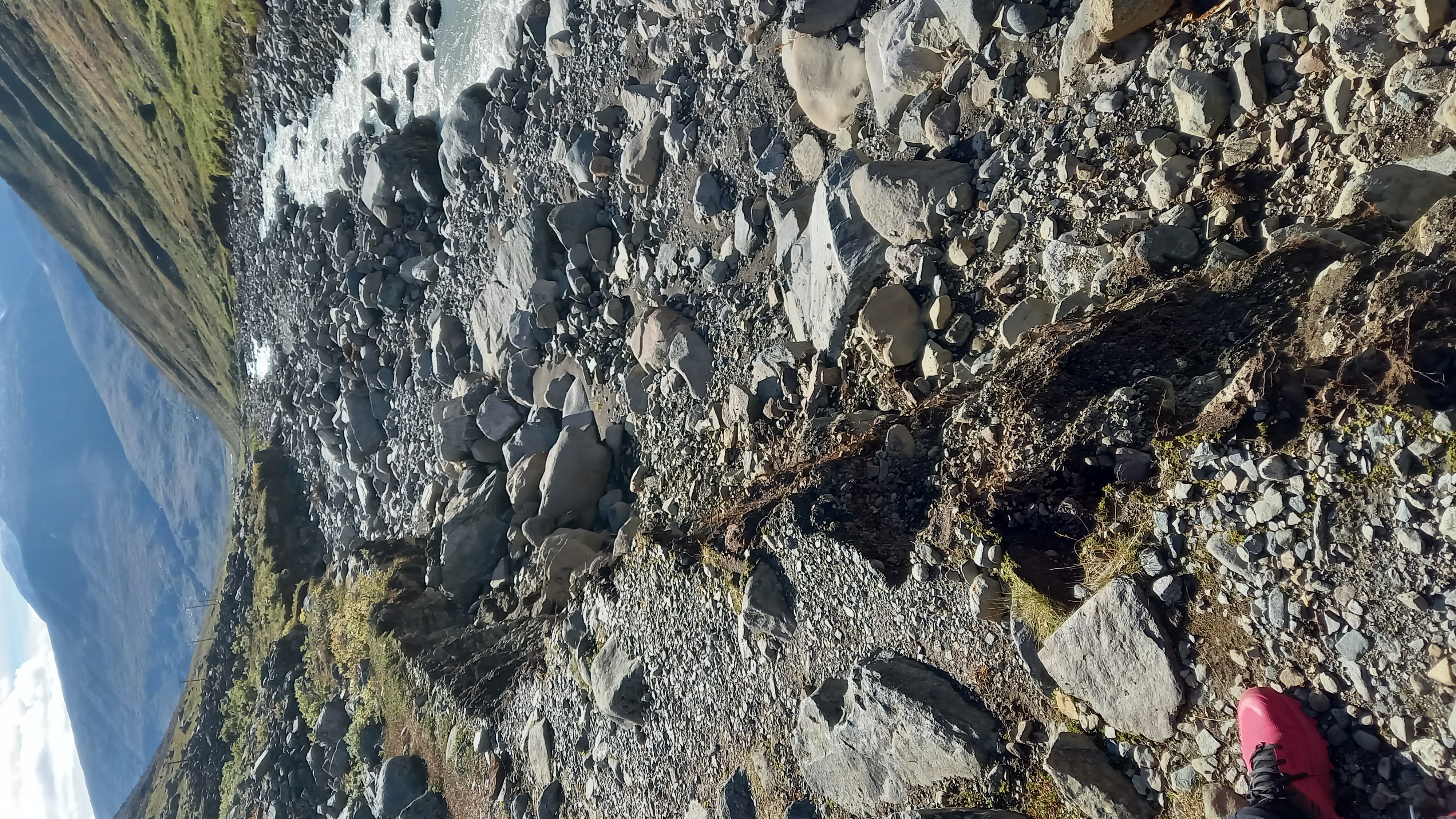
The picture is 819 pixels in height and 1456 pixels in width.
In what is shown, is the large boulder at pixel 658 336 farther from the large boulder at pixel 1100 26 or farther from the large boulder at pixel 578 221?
the large boulder at pixel 1100 26

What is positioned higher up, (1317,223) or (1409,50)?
(1409,50)

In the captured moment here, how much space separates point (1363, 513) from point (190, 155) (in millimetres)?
17746

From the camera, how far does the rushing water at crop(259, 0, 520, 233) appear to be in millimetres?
8688

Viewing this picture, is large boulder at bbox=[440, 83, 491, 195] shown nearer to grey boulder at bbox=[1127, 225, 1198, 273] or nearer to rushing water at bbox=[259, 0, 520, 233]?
rushing water at bbox=[259, 0, 520, 233]

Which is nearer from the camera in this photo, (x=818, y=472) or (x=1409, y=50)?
(x=1409, y=50)

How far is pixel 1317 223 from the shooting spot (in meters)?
3.38

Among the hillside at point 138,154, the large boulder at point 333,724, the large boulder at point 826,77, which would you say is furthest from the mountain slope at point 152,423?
the large boulder at point 826,77

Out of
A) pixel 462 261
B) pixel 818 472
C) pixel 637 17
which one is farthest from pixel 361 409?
pixel 818 472

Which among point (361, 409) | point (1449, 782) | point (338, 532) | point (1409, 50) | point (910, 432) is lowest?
point (1449, 782)

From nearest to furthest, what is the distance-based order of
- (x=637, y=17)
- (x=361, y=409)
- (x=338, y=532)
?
1. (x=637, y=17)
2. (x=361, y=409)
3. (x=338, y=532)

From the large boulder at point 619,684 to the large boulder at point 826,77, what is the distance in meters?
3.40

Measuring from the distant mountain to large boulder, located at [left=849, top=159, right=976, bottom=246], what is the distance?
1303 inches

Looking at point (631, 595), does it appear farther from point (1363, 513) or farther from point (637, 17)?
point (637, 17)

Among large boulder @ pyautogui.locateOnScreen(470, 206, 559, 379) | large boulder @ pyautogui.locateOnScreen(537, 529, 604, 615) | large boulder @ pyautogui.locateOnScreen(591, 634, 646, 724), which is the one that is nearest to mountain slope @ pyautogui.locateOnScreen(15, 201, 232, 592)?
large boulder @ pyautogui.locateOnScreen(470, 206, 559, 379)
